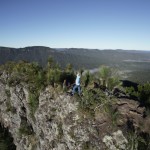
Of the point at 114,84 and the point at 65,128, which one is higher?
the point at 114,84

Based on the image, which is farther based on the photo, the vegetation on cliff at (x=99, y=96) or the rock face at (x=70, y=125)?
the rock face at (x=70, y=125)

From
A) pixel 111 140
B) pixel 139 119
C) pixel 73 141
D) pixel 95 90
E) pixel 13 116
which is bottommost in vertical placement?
pixel 13 116

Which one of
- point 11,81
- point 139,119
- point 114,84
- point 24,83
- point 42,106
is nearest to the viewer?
point 139,119

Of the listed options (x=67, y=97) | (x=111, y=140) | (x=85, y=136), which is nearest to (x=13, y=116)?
(x=67, y=97)

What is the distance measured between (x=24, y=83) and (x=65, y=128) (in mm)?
22325

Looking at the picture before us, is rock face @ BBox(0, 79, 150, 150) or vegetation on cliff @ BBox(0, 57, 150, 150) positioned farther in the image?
rock face @ BBox(0, 79, 150, 150)

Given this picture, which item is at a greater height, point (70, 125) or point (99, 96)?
point (99, 96)

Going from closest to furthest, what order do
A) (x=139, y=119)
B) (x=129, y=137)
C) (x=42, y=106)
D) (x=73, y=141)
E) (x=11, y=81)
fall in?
(x=129, y=137), (x=139, y=119), (x=73, y=141), (x=42, y=106), (x=11, y=81)

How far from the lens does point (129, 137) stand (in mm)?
20781

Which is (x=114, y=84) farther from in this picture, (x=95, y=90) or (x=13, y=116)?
(x=13, y=116)

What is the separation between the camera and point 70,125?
1040 inches

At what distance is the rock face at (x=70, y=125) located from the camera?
22.5 m

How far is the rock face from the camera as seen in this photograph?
22484 mm

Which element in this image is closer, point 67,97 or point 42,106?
point 67,97
